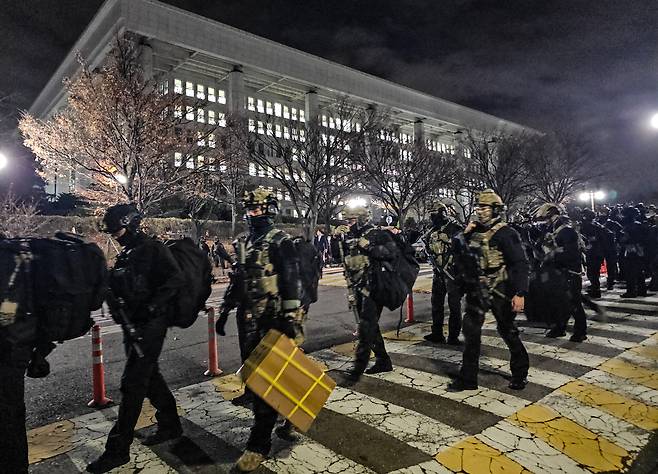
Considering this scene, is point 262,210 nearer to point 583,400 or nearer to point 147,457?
point 147,457

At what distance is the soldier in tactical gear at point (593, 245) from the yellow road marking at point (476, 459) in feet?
28.2

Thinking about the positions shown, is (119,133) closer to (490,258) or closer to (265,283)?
(265,283)

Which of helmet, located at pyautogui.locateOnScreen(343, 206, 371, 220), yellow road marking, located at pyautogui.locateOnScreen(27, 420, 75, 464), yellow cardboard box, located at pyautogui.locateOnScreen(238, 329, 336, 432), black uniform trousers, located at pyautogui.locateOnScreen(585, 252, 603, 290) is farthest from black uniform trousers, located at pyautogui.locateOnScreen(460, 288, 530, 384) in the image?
black uniform trousers, located at pyautogui.locateOnScreen(585, 252, 603, 290)

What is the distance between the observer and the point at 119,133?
47.2ft

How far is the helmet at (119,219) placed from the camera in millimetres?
3342

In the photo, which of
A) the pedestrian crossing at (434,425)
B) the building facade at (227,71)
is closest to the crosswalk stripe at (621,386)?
the pedestrian crossing at (434,425)

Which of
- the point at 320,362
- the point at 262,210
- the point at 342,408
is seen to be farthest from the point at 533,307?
the point at 262,210

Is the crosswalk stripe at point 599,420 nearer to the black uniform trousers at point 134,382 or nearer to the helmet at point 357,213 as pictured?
the helmet at point 357,213

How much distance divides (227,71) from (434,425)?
47.1m

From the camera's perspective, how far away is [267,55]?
4662cm

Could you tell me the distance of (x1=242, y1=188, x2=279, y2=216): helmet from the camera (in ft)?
11.7

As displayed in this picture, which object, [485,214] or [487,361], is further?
[487,361]

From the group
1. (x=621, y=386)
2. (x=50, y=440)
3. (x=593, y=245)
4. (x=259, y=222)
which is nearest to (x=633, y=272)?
(x=593, y=245)

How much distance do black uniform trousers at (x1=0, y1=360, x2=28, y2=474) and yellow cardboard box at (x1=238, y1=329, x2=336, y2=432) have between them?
1.46 meters
